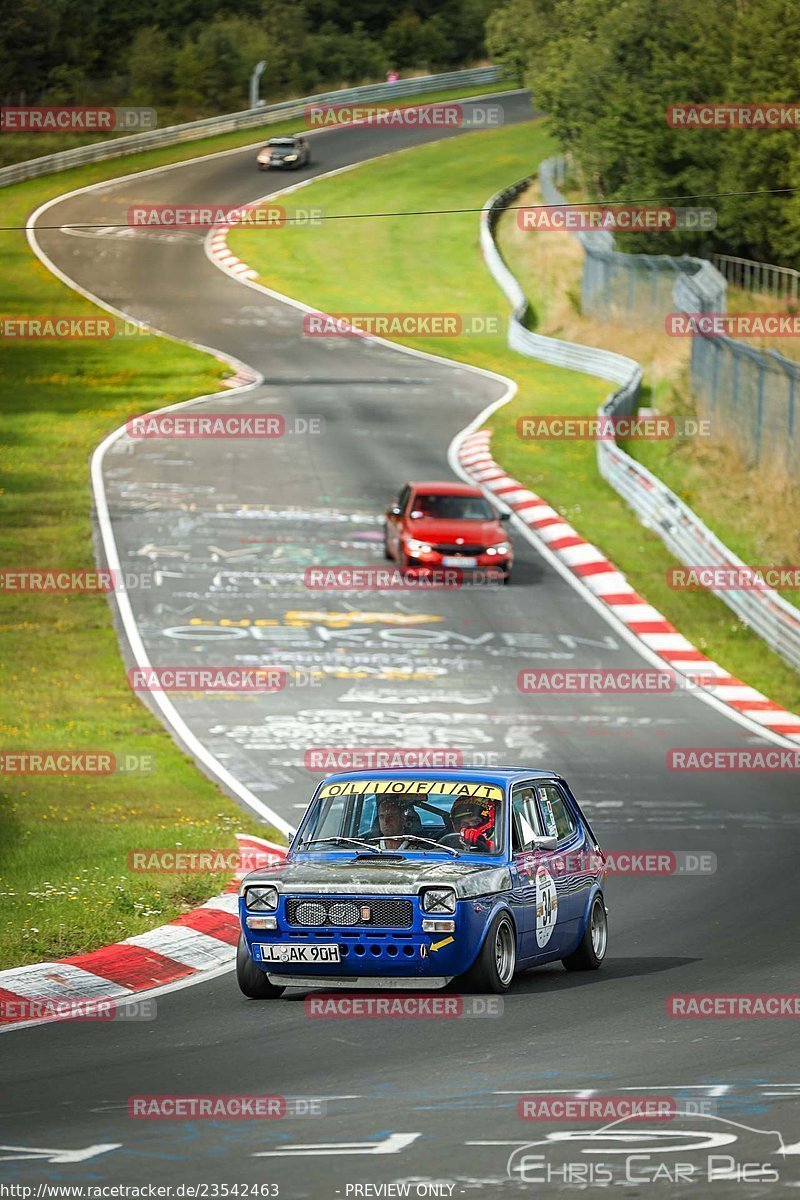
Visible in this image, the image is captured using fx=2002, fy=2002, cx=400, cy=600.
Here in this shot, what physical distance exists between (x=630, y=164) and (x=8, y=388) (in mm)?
20758

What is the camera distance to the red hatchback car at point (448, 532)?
3225 cm

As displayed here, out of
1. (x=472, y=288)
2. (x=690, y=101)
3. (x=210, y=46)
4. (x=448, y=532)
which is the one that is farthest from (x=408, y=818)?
(x=210, y=46)

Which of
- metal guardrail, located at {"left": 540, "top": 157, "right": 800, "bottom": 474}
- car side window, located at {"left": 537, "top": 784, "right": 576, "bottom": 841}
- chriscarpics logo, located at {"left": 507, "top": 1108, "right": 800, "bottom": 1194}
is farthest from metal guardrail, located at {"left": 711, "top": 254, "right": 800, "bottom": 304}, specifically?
chriscarpics logo, located at {"left": 507, "top": 1108, "right": 800, "bottom": 1194}

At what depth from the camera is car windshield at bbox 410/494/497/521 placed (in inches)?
1293

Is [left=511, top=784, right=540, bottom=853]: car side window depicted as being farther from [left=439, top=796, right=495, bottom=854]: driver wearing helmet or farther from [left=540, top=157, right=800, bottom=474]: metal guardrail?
[left=540, top=157, right=800, bottom=474]: metal guardrail

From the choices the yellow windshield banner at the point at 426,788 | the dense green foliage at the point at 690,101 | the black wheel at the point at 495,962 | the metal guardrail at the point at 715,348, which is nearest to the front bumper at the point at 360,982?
the black wheel at the point at 495,962

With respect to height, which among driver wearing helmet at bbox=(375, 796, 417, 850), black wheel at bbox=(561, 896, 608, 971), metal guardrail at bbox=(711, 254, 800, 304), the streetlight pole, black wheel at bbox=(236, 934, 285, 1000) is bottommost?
black wheel at bbox=(561, 896, 608, 971)

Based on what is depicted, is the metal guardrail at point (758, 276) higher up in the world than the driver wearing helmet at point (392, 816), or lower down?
higher up

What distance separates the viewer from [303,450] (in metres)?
42.3

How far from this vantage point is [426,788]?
1245 centimetres

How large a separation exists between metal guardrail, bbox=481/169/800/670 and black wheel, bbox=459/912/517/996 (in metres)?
16.8

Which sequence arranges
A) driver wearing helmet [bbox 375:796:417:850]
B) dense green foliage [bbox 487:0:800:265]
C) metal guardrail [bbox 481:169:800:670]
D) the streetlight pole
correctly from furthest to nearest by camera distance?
the streetlight pole < dense green foliage [bbox 487:0:800:265] < metal guardrail [bbox 481:169:800:670] < driver wearing helmet [bbox 375:796:417:850]

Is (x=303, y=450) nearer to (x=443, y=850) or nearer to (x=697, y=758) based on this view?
(x=697, y=758)

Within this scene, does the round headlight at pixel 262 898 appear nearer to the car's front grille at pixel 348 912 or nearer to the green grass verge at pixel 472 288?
the car's front grille at pixel 348 912
